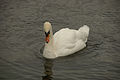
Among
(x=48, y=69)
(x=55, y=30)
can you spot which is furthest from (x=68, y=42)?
(x=55, y=30)

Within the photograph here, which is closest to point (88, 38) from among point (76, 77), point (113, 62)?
point (113, 62)

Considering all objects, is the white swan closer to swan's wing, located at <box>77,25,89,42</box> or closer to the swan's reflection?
swan's wing, located at <box>77,25,89,42</box>

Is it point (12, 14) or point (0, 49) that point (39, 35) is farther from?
point (12, 14)

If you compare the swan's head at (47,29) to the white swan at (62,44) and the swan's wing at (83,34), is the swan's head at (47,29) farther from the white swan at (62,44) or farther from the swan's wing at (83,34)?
the swan's wing at (83,34)

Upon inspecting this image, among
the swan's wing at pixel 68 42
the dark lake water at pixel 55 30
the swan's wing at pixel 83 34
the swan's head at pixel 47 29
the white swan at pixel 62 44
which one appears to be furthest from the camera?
the swan's wing at pixel 83 34

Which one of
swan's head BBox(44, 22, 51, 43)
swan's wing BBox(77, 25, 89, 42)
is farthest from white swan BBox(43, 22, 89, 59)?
swan's wing BBox(77, 25, 89, 42)

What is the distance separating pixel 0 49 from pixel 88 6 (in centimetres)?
638

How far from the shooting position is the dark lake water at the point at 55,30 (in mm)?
9469

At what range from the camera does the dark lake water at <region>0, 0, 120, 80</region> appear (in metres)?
9.47

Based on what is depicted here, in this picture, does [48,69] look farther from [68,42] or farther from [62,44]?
[68,42]

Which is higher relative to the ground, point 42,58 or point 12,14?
point 12,14

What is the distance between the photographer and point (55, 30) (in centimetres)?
1268

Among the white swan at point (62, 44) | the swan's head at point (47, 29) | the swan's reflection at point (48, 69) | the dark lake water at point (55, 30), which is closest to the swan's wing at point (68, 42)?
the white swan at point (62, 44)

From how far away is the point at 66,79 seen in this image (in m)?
9.06
